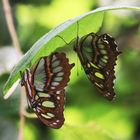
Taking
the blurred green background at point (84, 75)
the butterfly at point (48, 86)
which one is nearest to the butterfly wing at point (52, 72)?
the butterfly at point (48, 86)

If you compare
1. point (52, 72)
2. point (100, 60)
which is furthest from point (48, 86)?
point (100, 60)

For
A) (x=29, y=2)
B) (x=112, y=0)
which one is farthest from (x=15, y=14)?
(x=112, y=0)

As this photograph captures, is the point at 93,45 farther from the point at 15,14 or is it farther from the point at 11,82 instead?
the point at 15,14

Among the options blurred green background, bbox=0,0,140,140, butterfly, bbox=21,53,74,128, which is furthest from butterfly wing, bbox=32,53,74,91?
blurred green background, bbox=0,0,140,140

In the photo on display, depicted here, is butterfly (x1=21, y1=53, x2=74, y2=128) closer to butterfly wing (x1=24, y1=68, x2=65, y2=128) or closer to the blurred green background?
butterfly wing (x1=24, y1=68, x2=65, y2=128)

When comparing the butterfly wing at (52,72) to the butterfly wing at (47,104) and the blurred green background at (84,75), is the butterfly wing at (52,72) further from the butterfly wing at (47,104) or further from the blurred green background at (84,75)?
the blurred green background at (84,75)

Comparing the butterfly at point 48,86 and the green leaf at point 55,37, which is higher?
the green leaf at point 55,37
